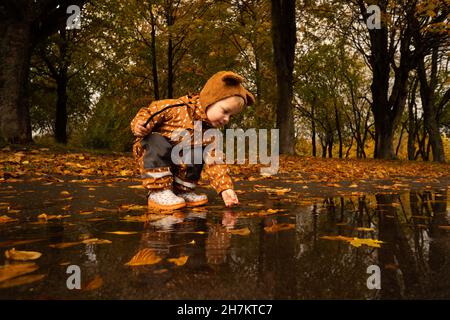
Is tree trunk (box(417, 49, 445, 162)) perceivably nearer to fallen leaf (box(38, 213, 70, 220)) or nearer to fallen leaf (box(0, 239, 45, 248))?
fallen leaf (box(38, 213, 70, 220))

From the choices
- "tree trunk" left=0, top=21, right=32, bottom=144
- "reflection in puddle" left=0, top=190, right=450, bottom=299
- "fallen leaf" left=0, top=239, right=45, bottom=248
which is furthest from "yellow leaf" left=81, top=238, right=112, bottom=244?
"tree trunk" left=0, top=21, right=32, bottom=144

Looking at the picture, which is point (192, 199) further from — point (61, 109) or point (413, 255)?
point (61, 109)

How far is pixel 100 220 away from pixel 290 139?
38.2ft

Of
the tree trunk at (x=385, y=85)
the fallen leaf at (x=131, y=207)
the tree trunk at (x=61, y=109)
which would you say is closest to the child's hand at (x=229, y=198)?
the fallen leaf at (x=131, y=207)

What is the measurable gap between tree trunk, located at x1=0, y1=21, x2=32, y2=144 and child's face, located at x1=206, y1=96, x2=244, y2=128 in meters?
7.87

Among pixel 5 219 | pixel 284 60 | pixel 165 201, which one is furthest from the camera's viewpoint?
pixel 284 60

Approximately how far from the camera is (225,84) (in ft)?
9.14

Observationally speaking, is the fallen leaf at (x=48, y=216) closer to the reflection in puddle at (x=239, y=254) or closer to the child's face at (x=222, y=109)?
the reflection in puddle at (x=239, y=254)

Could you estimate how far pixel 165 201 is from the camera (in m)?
2.90

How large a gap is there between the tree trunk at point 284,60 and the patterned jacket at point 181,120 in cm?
1074

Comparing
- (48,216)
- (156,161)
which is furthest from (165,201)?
(48,216)

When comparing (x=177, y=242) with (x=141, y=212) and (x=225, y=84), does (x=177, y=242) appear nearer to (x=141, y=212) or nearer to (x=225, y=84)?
(x=141, y=212)

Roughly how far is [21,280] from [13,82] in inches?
368
